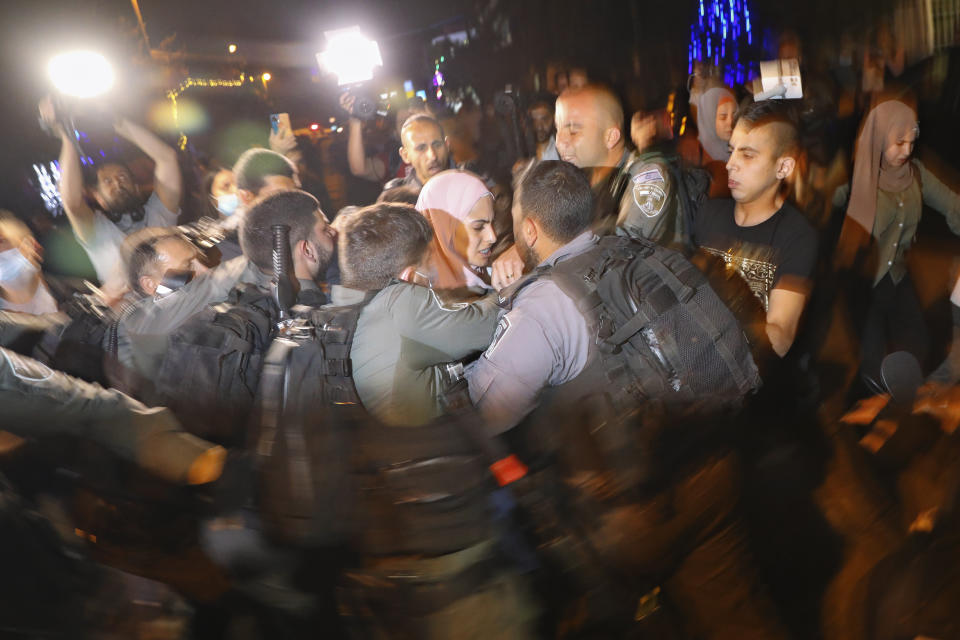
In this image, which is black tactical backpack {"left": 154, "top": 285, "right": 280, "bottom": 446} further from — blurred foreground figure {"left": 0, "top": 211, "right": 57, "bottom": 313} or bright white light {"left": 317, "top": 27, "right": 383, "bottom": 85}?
bright white light {"left": 317, "top": 27, "right": 383, "bottom": 85}

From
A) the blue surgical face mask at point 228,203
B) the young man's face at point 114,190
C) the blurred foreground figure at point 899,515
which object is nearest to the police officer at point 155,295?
the blue surgical face mask at point 228,203

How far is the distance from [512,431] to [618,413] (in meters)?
0.42

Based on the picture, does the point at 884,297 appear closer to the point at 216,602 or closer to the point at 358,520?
the point at 358,520

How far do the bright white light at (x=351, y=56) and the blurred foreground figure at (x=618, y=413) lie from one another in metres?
4.95

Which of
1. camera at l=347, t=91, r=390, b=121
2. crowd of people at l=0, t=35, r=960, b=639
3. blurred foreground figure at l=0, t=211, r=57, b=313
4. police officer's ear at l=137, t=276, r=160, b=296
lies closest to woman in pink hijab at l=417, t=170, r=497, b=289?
crowd of people at l=0, t=35, r=960, b=639

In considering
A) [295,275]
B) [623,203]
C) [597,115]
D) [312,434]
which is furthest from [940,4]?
[312,434]

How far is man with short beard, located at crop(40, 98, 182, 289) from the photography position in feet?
13.4

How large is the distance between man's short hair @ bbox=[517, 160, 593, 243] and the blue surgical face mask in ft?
9.13

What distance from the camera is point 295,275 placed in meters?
2.72

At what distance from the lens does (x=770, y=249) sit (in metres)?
2.76

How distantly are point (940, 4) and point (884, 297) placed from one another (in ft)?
15.3

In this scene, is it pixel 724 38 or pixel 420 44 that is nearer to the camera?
pixel 724 38

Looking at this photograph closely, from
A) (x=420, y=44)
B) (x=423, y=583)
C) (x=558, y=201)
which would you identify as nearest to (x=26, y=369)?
(x=423, y=583)

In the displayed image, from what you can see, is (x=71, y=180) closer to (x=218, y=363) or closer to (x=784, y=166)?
(x=218, y=363)
